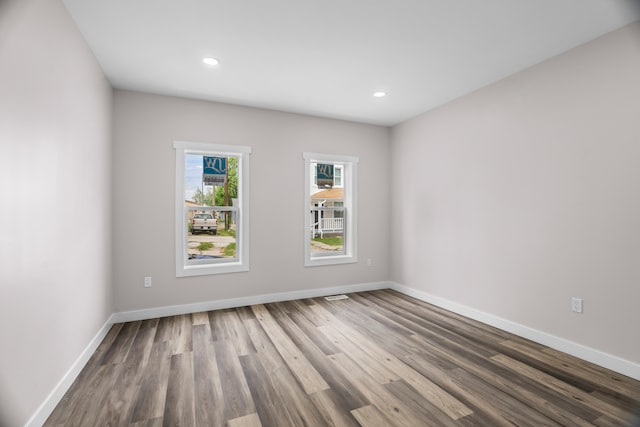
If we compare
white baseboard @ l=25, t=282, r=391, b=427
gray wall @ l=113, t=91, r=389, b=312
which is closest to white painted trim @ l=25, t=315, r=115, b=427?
white baseboard @ l=25, t=282, r=391, b=427

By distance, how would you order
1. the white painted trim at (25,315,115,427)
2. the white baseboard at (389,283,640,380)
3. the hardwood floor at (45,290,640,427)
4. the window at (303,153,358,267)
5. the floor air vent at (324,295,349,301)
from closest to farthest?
the white painted trim at (25,315,115,427), the hardwood floor at (45,290,640,427), the white baseboard at (389,283,640,380), the floor air vent at (324,295,349,301), the window at (303,153,358,267)

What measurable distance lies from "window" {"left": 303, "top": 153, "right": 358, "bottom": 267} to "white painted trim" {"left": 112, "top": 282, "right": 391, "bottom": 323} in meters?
0.41

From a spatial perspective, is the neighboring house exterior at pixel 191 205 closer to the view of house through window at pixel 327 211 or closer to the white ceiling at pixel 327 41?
the white ceiling at pixel 327 41

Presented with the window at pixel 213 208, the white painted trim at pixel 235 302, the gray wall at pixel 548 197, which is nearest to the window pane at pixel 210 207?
the window at pixel 213 208

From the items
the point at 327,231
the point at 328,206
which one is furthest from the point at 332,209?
the point at 327,231

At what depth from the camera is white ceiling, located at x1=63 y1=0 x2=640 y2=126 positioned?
215 centimetres

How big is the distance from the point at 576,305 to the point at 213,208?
149 inches

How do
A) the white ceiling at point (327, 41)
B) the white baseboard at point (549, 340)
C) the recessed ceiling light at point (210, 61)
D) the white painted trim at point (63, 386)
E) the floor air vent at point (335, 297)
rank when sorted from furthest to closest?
the floor air vent at point (335, 297) → the recessed ceiling light at point (210, 61) → the white baseboard at point (549, 340) → the white ceiling at point (327, 41) → the white painted trim at point (63, 386)

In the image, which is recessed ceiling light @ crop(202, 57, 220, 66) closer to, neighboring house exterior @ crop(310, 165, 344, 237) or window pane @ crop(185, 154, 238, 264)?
window pane @ crop(185, 154, 238, 264)

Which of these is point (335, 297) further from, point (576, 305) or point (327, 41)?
point (327, 41)

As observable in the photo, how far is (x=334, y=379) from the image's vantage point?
225cm

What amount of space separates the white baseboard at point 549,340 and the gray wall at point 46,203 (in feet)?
11.7

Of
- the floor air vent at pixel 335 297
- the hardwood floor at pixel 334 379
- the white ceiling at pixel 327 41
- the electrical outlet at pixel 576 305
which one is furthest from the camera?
the floor air vent at pixel 335 297

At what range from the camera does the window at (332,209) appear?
4.55 meters
